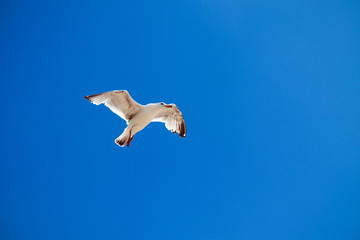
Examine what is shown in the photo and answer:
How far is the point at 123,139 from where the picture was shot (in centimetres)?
674

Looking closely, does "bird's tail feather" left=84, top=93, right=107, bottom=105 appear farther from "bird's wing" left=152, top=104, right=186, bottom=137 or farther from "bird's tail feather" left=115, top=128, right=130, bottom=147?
"bird's wing" left=152, top=104, right=186, bottom=137

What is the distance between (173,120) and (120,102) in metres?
1.72

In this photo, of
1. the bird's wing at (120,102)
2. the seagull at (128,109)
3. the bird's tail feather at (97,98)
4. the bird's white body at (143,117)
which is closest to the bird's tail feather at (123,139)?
the seagull at (128,109)

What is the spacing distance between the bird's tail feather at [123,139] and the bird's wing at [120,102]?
0.43m

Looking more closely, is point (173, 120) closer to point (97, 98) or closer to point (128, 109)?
point (128, 109)

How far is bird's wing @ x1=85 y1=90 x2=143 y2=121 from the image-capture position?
654 cm

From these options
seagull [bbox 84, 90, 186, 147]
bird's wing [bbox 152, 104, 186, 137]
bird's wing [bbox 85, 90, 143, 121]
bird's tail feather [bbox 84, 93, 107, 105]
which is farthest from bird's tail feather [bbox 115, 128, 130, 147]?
bird's wing [bbox 152, 104, 186, 137]

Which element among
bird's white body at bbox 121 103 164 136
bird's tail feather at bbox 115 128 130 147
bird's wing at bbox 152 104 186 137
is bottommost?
bird's tail feather at bbox 115 128 130 147

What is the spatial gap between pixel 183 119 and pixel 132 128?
5.41 feet

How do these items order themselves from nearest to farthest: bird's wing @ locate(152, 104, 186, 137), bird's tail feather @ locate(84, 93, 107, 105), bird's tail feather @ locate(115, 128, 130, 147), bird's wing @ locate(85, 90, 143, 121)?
bird's tail feather @ locate(84, 93, 107, 105) < bird's wing @ locate(85, 90, 143, 121) < bird's tail feather @ locate(115, 128, 130, 147) < bird's wing @ locate(152, 104, 186, 137)

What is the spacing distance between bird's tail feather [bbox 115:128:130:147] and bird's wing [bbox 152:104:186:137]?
46.7 inches

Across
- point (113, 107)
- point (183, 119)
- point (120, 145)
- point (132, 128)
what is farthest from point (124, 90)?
point (183, 119)

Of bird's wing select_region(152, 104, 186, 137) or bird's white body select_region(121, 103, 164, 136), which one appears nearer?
bird's white body select_region(121, 103, 164, 136)

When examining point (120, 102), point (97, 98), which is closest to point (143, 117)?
point (120, 102)
